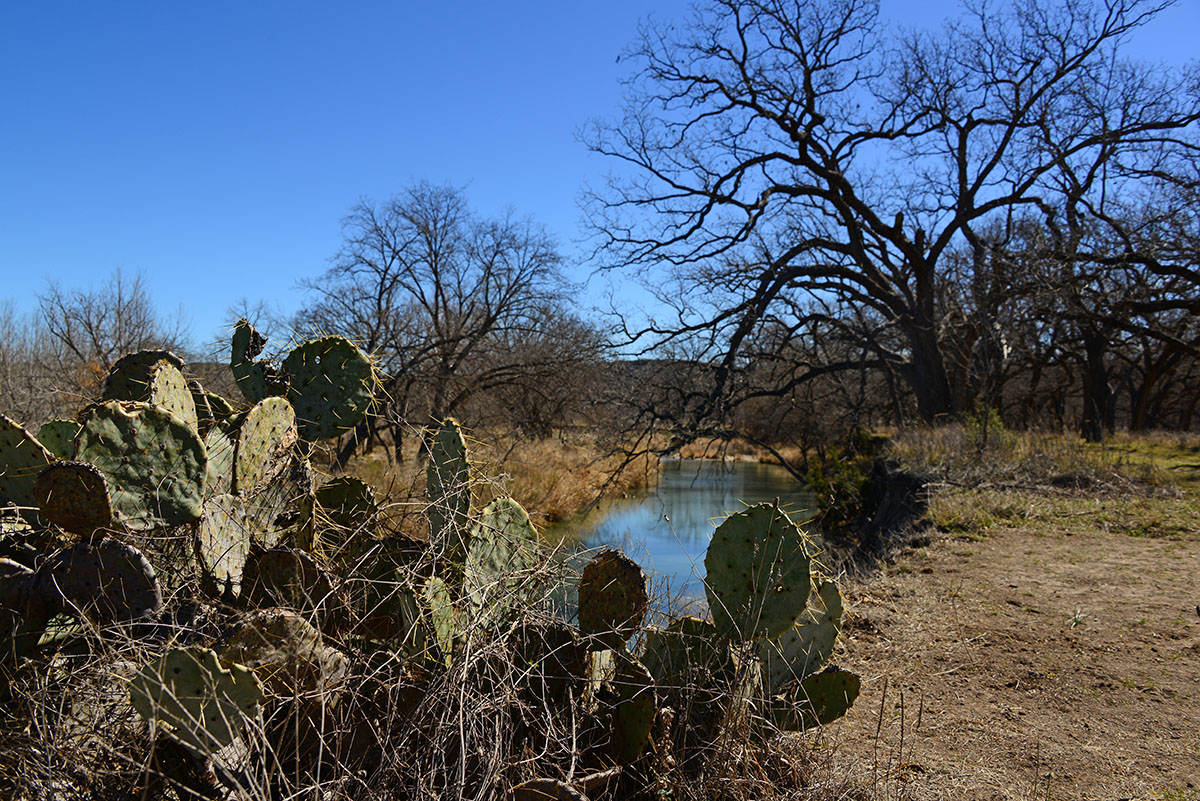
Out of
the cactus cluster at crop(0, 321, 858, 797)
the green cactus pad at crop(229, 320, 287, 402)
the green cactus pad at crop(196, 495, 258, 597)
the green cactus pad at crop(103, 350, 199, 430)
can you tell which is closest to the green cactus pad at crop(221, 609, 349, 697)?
the cactus cluster at crop(0, 321, 858, 797)

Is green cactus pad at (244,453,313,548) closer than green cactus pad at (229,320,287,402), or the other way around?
green cactus pad at (244,453,313,548)

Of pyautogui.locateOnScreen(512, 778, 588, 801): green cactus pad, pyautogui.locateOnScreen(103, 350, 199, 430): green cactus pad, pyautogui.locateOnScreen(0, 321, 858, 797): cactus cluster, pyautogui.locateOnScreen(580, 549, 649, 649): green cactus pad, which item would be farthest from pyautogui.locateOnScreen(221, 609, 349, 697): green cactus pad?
pyautogui.locateOnScreen(580, 549, 649, 649): green cactus pad

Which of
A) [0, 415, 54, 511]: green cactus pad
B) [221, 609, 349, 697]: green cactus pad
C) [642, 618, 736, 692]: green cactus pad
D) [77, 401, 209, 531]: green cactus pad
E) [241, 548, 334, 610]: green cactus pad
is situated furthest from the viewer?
[642, 618, 736, 692]: green cactus pad

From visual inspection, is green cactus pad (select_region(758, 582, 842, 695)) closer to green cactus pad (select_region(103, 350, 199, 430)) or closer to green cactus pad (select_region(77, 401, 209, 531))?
green cactus pad (select_region(77, 401, 209, 531))

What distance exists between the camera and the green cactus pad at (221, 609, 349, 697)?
6.91 feet

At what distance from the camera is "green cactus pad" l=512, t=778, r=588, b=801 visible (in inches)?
84.8

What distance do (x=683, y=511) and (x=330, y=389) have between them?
12.2m

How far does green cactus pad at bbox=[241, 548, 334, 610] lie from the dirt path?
1.88 metres

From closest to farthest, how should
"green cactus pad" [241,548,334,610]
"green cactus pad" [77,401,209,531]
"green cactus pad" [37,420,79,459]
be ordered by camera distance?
"green cactus pad" [77,401,209,531] → "green cactus pad" [241,548,334,610] → "green cactus pad" [37,420,79,459]

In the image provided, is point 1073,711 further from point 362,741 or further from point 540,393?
point 540,393

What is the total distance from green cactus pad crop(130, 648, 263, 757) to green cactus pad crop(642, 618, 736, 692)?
54.3 inches

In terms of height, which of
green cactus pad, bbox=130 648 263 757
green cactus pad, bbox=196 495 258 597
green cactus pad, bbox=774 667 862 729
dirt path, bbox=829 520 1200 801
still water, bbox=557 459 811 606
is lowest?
still water, bbox=557 459 811 606

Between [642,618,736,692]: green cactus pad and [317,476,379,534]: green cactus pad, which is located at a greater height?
[317,476,379,534]: green cactus pad

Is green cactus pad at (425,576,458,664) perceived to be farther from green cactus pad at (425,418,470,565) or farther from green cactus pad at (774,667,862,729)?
green cactus pad at (774,667,862,729)
